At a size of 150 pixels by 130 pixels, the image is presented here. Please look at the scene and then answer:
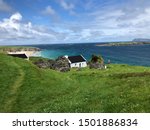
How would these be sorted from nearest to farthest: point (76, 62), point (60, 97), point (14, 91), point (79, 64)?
1. point (60, 97)
2. point (14, 91)
3. point (76, 62)
4. point (79, 64)

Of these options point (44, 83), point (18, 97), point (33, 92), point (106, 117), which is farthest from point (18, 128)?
point (44, 83)

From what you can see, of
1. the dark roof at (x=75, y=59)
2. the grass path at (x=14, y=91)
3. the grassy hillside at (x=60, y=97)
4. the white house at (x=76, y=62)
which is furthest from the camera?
the dark roof at (x=75, y=59)

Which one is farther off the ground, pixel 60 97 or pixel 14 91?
pixel 14 91

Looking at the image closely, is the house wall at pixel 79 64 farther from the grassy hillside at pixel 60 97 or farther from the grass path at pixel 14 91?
the grassy hillside at pixel 60 97

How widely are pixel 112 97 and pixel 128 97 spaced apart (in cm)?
148

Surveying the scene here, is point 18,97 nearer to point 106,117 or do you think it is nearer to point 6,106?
point 6,106

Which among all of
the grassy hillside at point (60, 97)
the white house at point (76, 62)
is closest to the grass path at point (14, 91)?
the grassy hillside at point (60, 97)

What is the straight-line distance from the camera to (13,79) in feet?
108

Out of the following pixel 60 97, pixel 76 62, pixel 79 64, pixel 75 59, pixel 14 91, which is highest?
pixel 14 91

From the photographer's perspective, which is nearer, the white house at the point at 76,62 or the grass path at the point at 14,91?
the grass path at the point at 14,91

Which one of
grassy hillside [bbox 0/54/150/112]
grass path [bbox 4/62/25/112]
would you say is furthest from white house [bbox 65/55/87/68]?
grassy hillside [bbox 0/54/150/112]

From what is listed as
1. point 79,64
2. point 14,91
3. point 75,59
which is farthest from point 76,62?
point 14,91

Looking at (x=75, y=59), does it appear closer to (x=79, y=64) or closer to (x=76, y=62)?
(x=76, y=62)

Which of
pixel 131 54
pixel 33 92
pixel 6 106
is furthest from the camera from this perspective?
pixel 131 54
